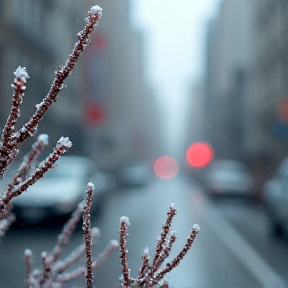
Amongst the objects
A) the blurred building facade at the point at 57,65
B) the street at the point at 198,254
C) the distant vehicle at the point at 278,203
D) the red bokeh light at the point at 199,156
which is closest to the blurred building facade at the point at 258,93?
the red bokeh light at the point at 199,156

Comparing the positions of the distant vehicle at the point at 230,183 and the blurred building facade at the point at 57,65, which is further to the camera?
the distant vehicle at the point at 230,183

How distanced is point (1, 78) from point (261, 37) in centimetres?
2191

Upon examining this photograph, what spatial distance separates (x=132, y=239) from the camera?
1109cm

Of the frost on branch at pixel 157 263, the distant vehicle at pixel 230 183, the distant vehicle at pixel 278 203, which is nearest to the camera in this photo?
the frost on branch at pixel 157 263

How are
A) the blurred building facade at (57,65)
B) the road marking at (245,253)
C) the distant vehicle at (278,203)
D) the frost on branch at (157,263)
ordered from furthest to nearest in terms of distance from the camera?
the blurred building facade at (57,65)
the distant vehicle at (278,203)
the road marking at (245,253)
the frost on branch at (157,263)

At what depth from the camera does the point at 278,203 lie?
1310cm

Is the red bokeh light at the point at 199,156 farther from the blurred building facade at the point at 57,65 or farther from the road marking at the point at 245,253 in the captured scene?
the road marking at the point at 245,253

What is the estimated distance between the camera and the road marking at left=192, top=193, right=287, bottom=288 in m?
8.63

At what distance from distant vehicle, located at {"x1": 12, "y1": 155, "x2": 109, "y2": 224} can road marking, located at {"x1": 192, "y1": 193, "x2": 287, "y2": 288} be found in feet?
9.88

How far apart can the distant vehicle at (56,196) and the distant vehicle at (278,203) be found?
3.87 metres

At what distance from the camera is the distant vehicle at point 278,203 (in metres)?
12.4

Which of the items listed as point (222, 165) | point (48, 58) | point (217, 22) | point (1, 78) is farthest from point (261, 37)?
point (217, 22)

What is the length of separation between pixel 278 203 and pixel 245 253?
6.93ft

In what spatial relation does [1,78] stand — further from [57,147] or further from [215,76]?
[215,76]
